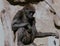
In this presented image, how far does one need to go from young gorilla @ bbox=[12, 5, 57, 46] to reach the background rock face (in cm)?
3

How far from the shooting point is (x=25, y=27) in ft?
4.49

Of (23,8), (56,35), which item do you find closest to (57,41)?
(56,35)

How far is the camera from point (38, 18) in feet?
4.69

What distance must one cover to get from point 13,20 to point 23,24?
7 cm

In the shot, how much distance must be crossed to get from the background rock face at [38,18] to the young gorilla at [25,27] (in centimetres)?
3

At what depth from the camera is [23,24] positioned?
4.51 feet

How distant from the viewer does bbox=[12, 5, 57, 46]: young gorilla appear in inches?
52.9

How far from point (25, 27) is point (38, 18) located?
116 millimetres

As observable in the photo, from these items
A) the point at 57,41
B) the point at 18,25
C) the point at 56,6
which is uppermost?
the point at 56,6

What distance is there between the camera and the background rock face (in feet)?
4.53

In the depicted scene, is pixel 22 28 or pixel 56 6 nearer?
pixel 22 28

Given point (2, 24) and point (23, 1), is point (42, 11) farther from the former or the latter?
point (2, 24)

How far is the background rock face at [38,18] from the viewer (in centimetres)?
138

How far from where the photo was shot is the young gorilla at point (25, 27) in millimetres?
1344
